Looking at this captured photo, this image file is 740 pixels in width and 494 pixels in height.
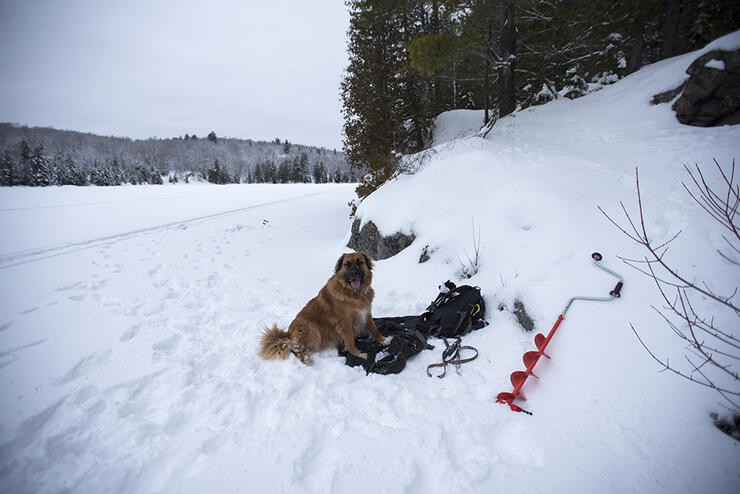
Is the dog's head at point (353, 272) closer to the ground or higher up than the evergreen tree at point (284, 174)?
closer to the ground

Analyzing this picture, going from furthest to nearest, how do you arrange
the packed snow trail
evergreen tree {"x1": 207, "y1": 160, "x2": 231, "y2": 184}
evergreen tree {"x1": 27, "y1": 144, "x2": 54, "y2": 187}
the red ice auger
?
evergreen tree {"x1": 207, "y1": 160, "x2": 231, "y2": 184}, evergreen tree {"x1": 27, "y1": 144, "x2": 54, "y2": 187}, the packed snow trail, the red ice auger

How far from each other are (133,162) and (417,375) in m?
77.3

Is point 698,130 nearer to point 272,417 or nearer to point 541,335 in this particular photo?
point 541,335

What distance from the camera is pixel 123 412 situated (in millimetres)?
2441

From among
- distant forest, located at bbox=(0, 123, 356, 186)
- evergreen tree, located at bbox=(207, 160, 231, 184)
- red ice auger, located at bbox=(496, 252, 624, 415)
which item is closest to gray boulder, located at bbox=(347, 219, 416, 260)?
red ice auger, located at bbox=(496, 252, 624, 415)

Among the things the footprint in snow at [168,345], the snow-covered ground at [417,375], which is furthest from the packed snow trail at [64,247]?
the footprint in snow at [168,345]

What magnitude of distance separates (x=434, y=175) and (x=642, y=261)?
4.54 metres

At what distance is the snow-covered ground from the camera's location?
1.92 m

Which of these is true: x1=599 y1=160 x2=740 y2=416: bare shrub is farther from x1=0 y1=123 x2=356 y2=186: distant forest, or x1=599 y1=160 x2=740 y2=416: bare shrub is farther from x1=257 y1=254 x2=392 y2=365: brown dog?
x1=0 y1=123 x2=356 y2=186: distant forest

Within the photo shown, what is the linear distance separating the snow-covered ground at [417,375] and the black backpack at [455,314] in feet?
0.56

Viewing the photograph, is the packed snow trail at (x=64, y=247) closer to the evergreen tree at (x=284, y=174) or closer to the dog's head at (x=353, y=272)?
the dog's head at (x=353, y=272)

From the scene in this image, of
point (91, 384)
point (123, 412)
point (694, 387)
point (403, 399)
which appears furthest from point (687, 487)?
point (91, 384)

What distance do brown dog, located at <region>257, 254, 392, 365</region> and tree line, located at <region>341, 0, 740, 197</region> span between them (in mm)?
6103

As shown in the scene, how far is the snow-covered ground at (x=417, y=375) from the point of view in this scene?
6.29 ft
